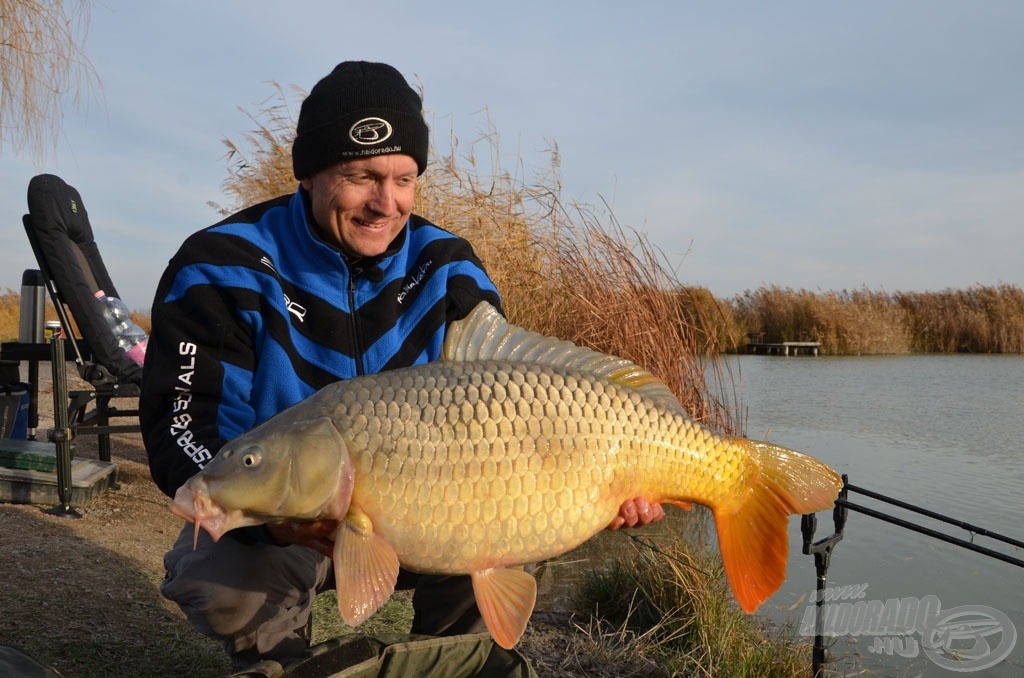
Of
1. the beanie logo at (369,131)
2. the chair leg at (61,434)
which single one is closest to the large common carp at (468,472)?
the beanie logo at (369,131)

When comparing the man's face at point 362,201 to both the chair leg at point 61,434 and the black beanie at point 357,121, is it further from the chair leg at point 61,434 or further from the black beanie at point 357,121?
the chair leg at point 61,434

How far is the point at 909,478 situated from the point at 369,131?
430 cm

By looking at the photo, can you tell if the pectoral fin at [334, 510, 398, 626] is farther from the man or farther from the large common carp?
the man

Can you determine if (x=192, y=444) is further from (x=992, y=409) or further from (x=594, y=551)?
(x=992, y=409)

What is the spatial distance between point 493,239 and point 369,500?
3.45 m

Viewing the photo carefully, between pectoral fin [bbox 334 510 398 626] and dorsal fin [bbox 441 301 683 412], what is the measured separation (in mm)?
338

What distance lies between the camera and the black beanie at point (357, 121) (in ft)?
5.69

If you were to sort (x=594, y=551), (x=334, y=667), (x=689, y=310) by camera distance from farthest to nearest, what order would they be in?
1. (x=689, y=310)
2. (x=594, y=551)
3. (x=334, y=667)

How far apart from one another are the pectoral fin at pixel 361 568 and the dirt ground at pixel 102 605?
0.76 meters

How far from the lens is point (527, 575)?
1355 mm

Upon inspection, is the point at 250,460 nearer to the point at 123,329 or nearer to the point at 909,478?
the point at 123,329

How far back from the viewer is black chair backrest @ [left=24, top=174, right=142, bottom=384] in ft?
11.9

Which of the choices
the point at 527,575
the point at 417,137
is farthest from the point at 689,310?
the point at 527,575

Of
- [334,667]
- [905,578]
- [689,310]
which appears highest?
[689,310]
